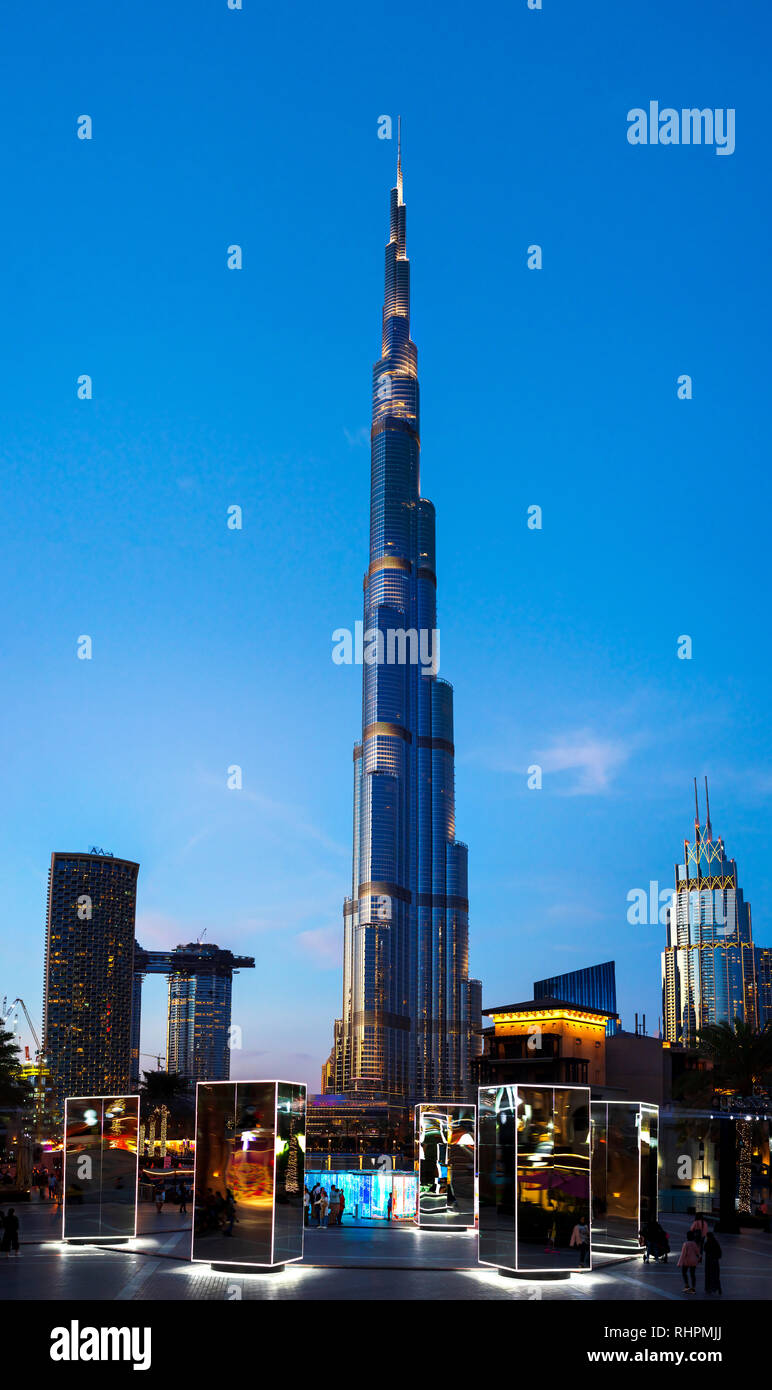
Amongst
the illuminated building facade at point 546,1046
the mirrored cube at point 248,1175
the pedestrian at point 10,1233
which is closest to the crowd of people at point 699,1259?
the mirrored cube at point 248,1175

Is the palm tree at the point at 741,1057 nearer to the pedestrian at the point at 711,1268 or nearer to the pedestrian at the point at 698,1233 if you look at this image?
the pedestrian at the point at 698,1233

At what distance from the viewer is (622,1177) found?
38062mm

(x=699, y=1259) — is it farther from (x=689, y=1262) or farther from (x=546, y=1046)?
(x=546, y=1046)

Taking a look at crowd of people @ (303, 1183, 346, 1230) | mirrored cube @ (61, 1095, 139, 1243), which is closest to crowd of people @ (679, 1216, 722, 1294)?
mirrored cube @ (61, 1095, 139, 1243)

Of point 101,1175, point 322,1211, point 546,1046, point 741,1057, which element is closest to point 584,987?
point 546,1046

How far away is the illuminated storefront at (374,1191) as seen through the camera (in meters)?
52.1

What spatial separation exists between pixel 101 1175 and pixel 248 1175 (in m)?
9.55

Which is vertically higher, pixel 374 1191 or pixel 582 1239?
pixel 582 1239

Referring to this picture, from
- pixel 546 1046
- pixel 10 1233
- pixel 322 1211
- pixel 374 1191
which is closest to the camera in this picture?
pixel 10 1233

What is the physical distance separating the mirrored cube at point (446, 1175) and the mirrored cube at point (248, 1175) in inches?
584
